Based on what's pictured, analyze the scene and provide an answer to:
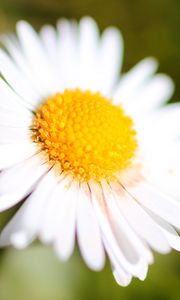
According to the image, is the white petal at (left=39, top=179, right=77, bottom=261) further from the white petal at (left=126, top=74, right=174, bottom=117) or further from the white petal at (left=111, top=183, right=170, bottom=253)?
the white petal at (left=126, top=74, right=174, bottom=117)

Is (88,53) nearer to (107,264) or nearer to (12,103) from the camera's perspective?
(12,103)

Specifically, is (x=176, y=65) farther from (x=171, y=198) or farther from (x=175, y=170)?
(x=171, y=198)

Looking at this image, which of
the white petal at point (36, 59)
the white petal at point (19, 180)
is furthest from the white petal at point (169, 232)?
the white petal at point (36, 59)

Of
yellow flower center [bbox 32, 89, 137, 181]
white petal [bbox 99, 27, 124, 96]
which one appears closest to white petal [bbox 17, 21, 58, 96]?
yellow flower center [bbox 32, 89, 137, 181]

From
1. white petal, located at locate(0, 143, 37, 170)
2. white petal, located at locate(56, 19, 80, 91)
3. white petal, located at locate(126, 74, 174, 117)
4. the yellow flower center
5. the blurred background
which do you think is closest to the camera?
white petal, located at locate(0, 143, 37, 170)

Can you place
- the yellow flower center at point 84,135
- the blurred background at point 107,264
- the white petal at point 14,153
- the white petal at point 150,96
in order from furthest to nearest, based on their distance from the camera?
the white petal at point 150,96, the blurred background at point 107,264, the yellow flower center at point 84,135, the white petal at point 14,153

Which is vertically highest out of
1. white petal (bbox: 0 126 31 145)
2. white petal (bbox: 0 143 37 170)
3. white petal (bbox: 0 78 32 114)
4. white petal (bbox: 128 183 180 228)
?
white petal (bbox: 0 78 32 114)

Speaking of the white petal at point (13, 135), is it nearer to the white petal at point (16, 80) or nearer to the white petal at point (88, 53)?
the white petal at point (16, 80)
